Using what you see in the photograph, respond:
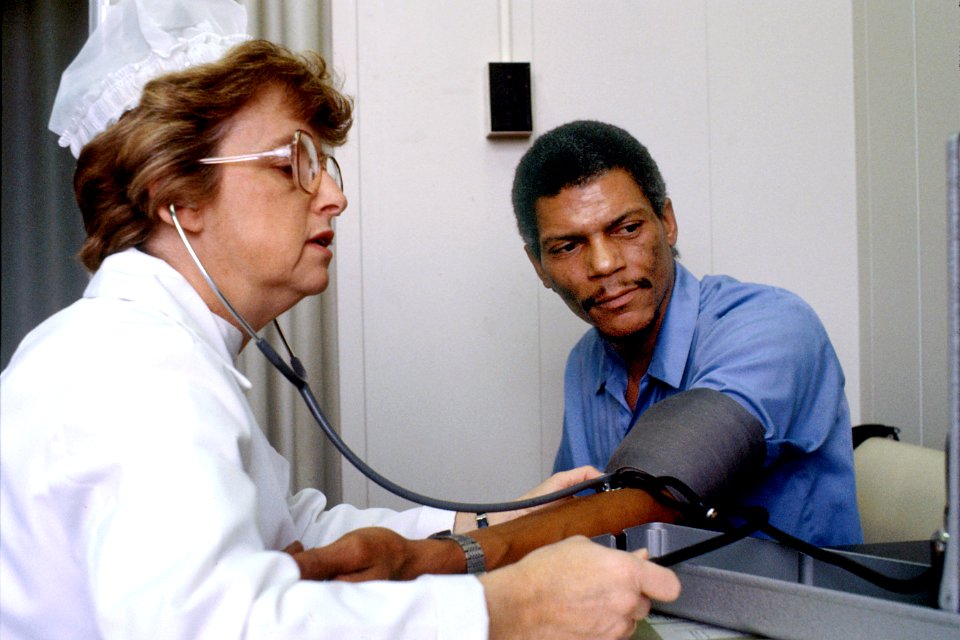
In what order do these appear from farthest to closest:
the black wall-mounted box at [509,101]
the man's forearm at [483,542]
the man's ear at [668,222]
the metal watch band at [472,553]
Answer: the black wall-mounted box at [509,101] → the man's ear at [668,222] → the metal watch band at [472,553] → the man's forearm at [483,542]

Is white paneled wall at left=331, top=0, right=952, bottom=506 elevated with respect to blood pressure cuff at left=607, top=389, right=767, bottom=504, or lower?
elevated

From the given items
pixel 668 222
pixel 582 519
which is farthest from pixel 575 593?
pixel 668 222

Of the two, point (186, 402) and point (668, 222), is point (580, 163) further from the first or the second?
point (186, 402)

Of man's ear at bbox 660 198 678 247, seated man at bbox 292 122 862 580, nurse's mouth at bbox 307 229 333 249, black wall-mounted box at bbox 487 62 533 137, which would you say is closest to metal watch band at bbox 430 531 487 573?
seated man at bbox 292 122 862 580

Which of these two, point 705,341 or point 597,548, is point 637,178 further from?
point 597,548

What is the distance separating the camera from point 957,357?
60 centimetres

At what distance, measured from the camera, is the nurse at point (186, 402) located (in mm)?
650

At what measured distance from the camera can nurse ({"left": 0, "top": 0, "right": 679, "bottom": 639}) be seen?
0.65m

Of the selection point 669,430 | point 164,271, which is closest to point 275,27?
point 164,271

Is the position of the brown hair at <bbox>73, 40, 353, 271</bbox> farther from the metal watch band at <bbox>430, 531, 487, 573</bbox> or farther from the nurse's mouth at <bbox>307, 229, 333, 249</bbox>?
the metal watch band at <bbox>430, 531, 487, 573</bbox>

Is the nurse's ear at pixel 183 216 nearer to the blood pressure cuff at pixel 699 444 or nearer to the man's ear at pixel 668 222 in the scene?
the blood pressure cuff at pixel 699 444

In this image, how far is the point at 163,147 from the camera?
100cm

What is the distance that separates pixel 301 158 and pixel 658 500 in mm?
597

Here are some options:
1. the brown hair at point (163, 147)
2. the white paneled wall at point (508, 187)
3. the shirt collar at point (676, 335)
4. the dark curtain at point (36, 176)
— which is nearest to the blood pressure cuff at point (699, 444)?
the shirt collar at point (676, 335)
